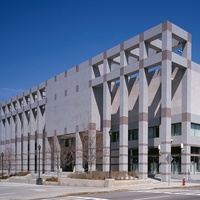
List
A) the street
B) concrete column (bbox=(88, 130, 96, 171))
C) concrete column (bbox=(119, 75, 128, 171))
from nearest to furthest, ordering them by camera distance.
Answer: the street < concrete column (bbox=(88, 130, 96, 171)) < concrete column (bbox=(119, 75, 128, 171))

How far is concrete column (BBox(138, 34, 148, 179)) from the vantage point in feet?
151

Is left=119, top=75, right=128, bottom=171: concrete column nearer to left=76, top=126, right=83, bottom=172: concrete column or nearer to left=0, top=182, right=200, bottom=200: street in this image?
left=76, top=126, right=83, bottom=172: concrete column

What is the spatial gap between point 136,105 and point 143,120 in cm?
879

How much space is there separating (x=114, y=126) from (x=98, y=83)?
338 inches

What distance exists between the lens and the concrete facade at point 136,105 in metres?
44.9

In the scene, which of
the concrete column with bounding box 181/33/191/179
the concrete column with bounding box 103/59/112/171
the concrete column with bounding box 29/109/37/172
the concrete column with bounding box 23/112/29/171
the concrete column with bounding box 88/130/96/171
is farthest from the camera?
the concrete column with bounding box 23/112/29/171

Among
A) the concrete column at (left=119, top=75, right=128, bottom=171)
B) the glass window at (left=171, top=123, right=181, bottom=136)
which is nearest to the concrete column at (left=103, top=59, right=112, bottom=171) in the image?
the concrete column at (left=119, top=75, right=128, bottom=171)

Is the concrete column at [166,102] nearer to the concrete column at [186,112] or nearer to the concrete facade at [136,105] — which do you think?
the concrete facade at [136,105]

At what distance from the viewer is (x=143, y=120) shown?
46.8 meters

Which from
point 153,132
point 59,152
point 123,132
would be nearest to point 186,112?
point 153,132

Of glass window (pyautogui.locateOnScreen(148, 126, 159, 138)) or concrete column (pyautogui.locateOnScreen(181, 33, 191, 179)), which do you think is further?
glass window (pyautogui.locateOnScreen(148, 126, 159, 138))

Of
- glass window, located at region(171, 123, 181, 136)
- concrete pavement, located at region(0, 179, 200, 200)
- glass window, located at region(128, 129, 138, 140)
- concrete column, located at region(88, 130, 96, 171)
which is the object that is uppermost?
glass window, located at region(171, 123, 181, 136)

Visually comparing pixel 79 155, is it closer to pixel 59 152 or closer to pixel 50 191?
pixel 59 152

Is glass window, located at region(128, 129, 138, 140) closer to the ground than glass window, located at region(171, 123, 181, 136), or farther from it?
closer to the ground
